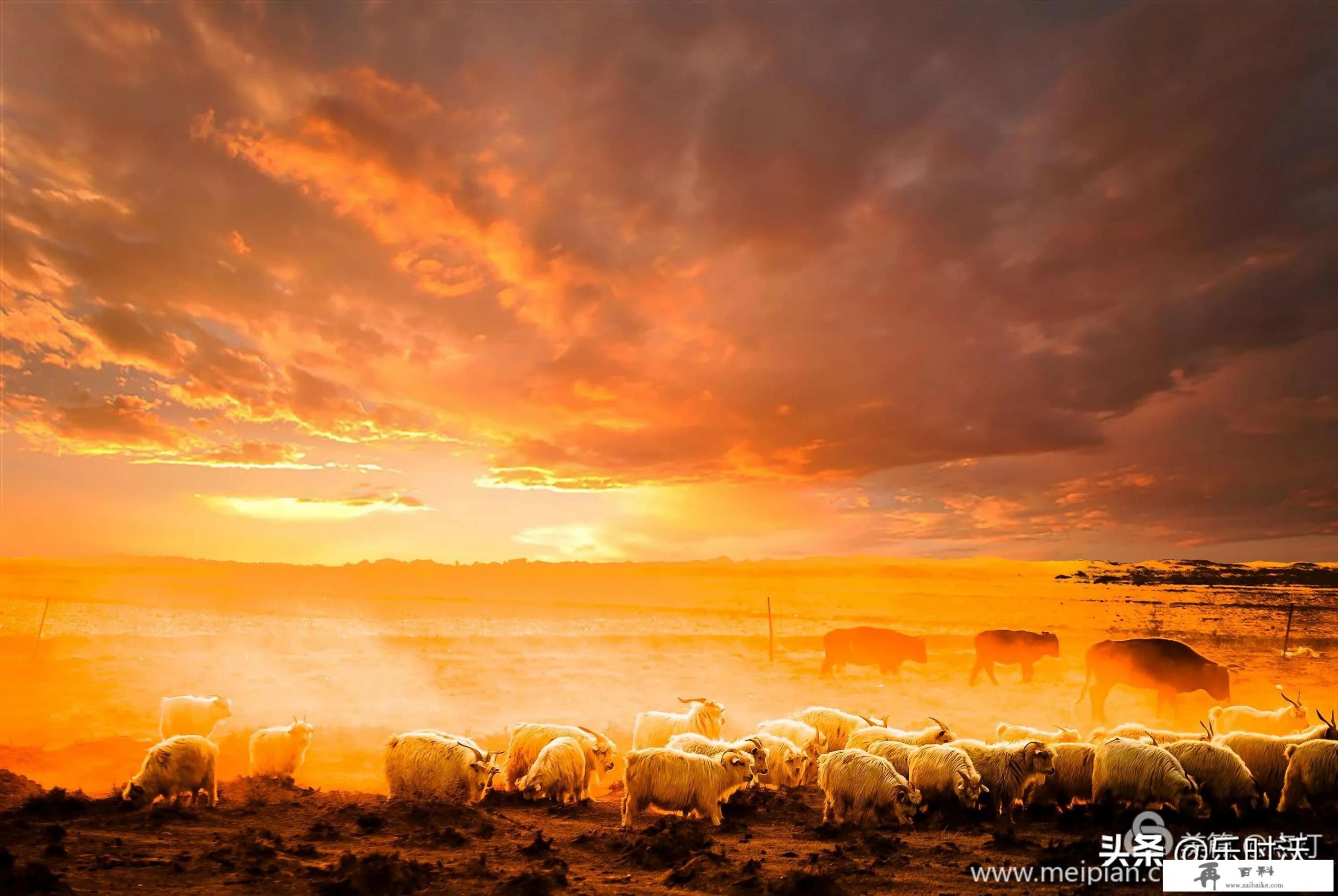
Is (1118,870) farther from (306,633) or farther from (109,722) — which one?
(306,633)

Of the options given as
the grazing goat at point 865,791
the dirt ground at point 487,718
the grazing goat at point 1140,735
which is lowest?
the dirt ground at point 487,718

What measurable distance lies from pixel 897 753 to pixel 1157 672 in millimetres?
12935

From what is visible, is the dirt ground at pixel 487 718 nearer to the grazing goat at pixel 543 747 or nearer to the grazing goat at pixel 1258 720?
the grazing goat at pixel 543 747

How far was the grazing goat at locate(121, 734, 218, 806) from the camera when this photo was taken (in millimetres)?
9266

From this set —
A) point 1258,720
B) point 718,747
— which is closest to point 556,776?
point 718,747

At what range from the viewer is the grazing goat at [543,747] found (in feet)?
37.2

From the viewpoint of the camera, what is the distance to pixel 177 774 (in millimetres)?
9508

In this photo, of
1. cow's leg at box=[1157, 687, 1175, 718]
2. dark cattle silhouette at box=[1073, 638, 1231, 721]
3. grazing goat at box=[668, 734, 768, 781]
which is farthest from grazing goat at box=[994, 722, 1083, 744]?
cow's leg at box=[1157, 687, 1175, 718]

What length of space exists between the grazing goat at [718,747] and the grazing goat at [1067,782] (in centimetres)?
394

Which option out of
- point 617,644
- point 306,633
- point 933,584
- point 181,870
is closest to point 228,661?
point 306,633

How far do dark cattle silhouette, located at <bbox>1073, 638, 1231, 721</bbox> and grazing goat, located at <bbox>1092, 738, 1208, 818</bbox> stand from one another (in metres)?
10.7

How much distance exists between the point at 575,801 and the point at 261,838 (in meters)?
4.38

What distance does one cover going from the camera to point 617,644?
31.4m

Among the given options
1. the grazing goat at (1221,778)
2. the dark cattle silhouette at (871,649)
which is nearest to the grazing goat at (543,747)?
the grazing goat at (1221,778)
